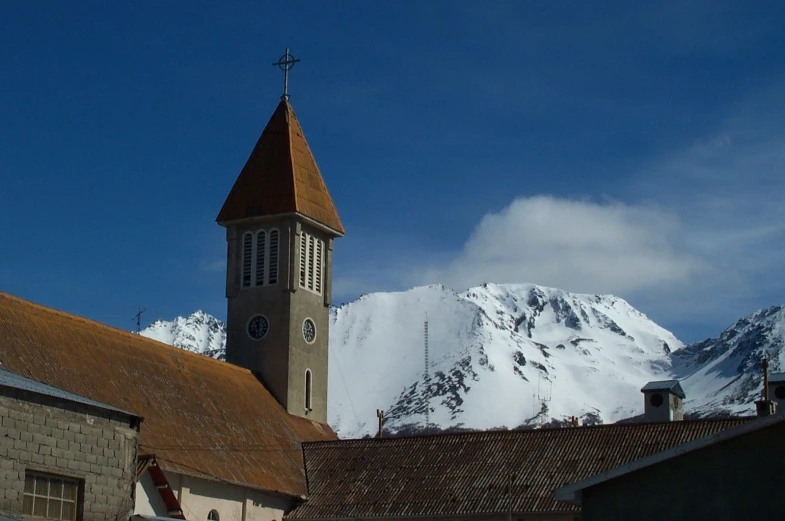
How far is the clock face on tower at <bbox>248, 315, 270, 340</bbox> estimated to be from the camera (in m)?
52.8

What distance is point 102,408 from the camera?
92.4 feet

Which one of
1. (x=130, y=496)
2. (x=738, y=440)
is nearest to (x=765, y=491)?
(x=738, y=440)

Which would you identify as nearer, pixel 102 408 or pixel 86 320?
pixel 102 408

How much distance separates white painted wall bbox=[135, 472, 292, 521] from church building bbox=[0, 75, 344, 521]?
4 centimetres

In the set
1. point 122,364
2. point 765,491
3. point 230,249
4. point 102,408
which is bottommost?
point 765,491

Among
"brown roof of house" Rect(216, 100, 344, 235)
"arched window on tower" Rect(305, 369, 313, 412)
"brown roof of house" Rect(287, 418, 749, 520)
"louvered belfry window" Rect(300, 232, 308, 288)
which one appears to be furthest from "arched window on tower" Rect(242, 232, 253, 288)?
"brown roof of house" Rect(287, 418, 749, 520)

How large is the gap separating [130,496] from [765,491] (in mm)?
12640

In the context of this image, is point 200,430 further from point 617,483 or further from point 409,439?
point 617,483

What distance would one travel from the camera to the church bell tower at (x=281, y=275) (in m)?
52.5

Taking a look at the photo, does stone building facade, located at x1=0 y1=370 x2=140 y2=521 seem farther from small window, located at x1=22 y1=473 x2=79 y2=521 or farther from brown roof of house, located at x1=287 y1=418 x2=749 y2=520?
brown roof of house, located at x1=287 y1=418 x2=749 y2=520

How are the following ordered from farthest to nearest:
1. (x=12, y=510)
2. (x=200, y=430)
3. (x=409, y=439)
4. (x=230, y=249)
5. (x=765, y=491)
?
(x=230, y=249) → (x=409, y=439) → (x=200, y=430) → (x=12, y=510) → (x=765, y=491)

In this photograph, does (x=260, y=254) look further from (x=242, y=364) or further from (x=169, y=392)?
(x=169, y=392)

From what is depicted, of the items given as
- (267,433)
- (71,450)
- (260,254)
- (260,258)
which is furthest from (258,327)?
(71,450)

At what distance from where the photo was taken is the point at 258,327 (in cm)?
5300
